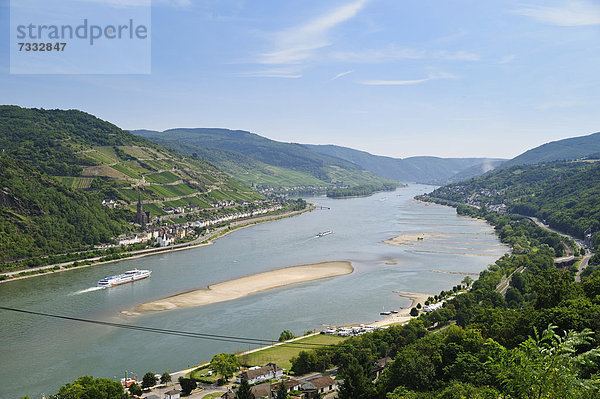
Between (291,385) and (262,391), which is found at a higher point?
(262,391)

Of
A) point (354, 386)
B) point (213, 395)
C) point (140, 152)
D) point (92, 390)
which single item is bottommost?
point (213, 395)

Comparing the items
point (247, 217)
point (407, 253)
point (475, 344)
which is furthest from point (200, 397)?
point (247, 217)

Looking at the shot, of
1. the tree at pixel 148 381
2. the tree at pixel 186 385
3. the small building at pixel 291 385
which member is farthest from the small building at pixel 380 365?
the tree at pixel 148 381

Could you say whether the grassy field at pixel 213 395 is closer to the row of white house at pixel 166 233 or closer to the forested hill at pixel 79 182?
the forested hill at pixel 79 182

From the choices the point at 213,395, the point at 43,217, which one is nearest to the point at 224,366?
the point at 213,395

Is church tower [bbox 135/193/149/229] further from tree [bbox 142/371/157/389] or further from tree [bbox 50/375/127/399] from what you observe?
tree [bbox 50/375/127/399]

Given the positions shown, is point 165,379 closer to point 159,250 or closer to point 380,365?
point 380,365
